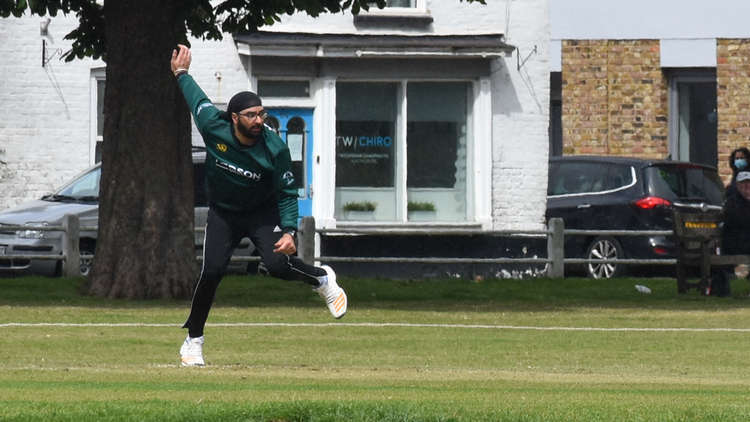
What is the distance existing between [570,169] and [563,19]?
410 centimetres

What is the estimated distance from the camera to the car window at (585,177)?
2712 centimetres

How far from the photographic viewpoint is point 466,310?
21.1 metres

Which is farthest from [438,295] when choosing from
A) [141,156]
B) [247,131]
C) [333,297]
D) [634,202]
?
[247,131]

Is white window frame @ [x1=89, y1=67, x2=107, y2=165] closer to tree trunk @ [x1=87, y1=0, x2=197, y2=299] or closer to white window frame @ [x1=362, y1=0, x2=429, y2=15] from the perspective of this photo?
white window frame @ [x1=362, y1=0, x2=429, y2=15]

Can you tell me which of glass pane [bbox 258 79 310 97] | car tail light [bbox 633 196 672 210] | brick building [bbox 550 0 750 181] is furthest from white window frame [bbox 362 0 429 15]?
car tail light [bbox 633 196 672 210]

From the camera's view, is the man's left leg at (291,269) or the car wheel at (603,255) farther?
the car wheel at (603,255)

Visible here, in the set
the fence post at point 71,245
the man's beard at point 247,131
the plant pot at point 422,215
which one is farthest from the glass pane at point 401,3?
the man's beard at point 247,131

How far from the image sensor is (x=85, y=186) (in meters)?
26.8

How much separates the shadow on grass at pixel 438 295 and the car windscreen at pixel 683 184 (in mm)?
1285

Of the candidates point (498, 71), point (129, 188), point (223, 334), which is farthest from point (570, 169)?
point (223, 334)

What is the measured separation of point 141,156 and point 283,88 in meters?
9.10

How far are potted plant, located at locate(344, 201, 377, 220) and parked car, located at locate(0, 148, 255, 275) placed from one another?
3.57 m

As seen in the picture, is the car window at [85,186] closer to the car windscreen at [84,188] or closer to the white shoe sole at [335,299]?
the car windscreen at [84,188]

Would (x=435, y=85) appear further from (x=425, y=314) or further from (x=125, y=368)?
(x=125, y=368)
